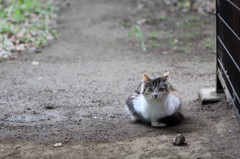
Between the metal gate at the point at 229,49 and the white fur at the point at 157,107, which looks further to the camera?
the white fur at the point at 157,107

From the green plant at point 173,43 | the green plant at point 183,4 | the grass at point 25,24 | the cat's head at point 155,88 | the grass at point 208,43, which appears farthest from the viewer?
the green plant at point 183,4

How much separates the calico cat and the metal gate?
1.93 ft

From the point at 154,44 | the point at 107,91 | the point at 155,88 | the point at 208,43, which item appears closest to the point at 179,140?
the point at 155,88

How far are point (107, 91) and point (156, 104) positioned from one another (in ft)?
5.74

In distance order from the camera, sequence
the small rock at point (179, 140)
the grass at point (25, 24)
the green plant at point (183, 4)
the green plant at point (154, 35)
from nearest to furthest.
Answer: the small rock at point (179, 140), the grass at point (25, 24), the green plant at point (154, 35), the green plant at point (183, 4)

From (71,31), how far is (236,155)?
7363 millimetres

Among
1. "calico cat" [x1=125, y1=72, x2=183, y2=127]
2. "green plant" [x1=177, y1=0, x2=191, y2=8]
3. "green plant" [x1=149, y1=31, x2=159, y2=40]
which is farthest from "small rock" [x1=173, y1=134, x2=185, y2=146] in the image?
"green plant" [x1=177, y1=0, x2=191, y2=8]

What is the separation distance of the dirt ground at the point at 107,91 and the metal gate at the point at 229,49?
0.32m

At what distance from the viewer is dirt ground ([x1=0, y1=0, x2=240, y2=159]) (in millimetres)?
4527

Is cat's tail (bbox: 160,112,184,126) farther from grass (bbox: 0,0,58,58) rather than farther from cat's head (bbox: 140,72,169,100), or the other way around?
grass (bbox: 0,0,58,58)

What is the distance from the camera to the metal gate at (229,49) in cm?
443

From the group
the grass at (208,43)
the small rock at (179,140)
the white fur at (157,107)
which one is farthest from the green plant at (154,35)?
the small rock at (179,140)

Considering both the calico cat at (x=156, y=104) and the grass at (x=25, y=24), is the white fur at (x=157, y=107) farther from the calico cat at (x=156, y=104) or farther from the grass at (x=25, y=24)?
the grass at (x=25, y=24)

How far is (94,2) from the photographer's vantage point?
14047 millimetres
